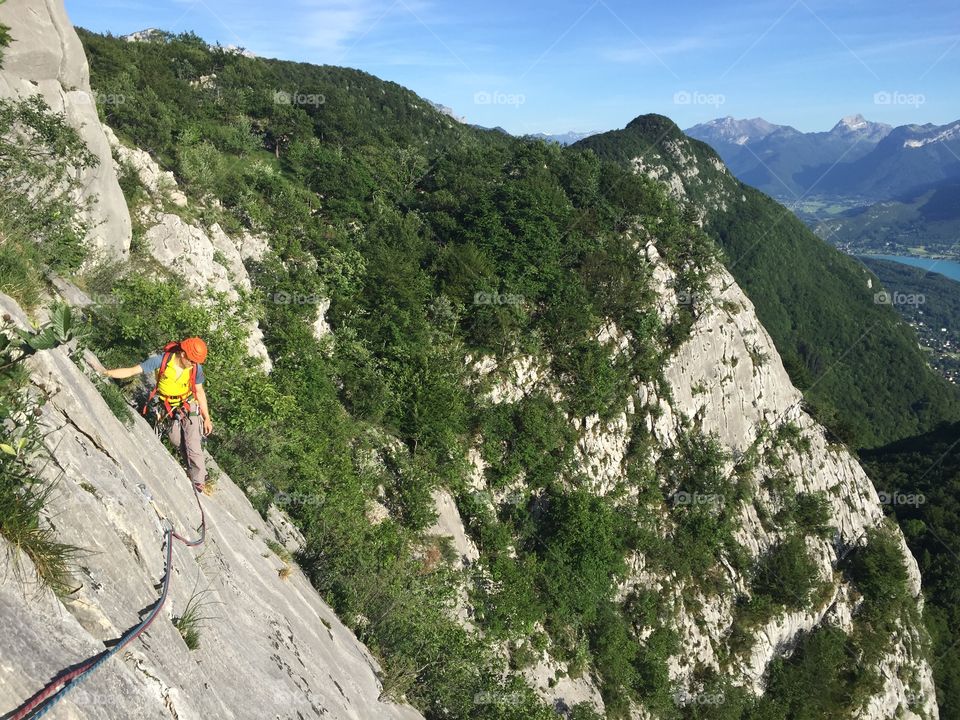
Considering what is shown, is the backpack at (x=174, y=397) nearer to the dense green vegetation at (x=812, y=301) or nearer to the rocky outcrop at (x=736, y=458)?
the rocky outcrop at (x=736, y=458)

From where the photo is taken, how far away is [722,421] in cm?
3145

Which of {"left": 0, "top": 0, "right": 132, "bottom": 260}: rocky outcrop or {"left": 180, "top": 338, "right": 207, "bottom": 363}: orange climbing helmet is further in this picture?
{"left": 0, "top": 0, "right": 132, "bottom": 260}: rocky outcrop

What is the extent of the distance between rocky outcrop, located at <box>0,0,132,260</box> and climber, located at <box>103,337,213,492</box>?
1021 centimetres

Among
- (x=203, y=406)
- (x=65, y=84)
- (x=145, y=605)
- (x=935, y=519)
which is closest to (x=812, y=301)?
(x=935, y=519)

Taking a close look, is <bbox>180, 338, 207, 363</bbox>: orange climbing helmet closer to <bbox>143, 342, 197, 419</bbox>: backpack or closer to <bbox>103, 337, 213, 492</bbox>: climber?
<bbox>103, 337, 213, 492</bbox>: climber

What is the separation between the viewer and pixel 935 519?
46656mm

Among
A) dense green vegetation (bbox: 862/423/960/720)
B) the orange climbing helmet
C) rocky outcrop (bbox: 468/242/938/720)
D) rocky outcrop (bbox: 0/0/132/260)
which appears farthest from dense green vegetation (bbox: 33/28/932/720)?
dense green vegetation (bbox: 862/423/960/720)

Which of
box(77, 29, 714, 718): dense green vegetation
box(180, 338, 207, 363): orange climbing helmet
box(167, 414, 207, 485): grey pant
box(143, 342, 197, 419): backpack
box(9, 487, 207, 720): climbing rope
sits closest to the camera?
box(9, 487, 207, 720): climbing rope

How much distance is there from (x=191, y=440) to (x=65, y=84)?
1651 centimetres

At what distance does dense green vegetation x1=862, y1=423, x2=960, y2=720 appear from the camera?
1464 inches

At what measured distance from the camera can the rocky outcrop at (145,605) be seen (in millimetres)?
3998

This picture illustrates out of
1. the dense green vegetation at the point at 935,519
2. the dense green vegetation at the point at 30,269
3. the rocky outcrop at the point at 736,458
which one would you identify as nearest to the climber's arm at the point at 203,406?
the dense green vegetation at the point at 30,269

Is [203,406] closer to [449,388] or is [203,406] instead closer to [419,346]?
[449,388]

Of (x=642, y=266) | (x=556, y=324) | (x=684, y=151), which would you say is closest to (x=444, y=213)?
(x=556, y=324)
